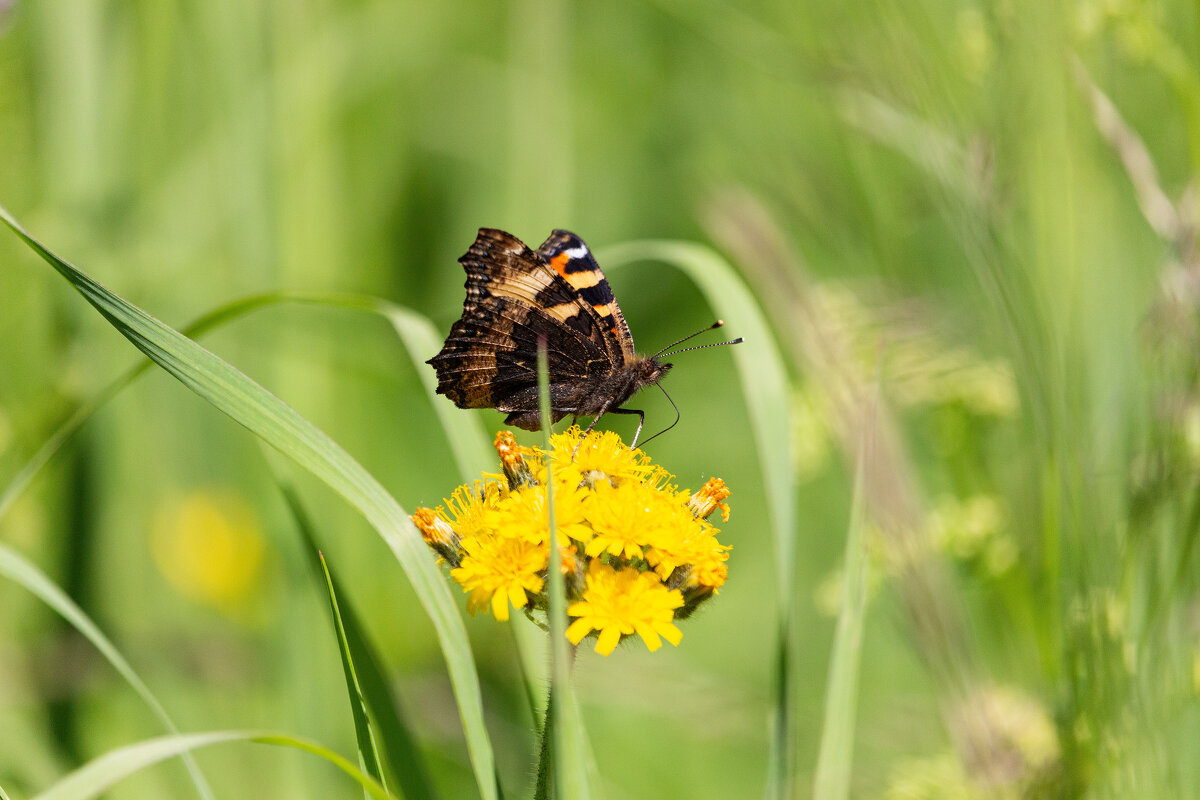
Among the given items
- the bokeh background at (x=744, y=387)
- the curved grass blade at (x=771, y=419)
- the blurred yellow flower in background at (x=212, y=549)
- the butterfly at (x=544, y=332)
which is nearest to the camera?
the curved grass blade at (x=771, y=419)

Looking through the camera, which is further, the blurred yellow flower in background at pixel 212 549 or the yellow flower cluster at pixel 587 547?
the blurred yellow flower in background at pixel 212 549

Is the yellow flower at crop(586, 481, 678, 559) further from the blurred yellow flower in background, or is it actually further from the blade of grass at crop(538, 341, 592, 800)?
the blurred yellow flower in background

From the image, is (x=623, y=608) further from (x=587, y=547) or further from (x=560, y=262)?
(x=560, y=262)

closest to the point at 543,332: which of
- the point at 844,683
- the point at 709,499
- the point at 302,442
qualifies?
the point at 709,499

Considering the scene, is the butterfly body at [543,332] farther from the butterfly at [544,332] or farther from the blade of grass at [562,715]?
the blade of grass at [562,715]

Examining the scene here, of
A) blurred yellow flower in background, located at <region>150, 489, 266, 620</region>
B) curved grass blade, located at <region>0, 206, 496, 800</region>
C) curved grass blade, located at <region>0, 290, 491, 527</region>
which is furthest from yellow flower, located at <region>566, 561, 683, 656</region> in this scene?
blurred yellow flower in background, located at <region>150, 489, 266, 620</region>

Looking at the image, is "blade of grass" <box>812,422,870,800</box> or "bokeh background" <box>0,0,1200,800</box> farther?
"bokeh background" <box>0,0,1200,800</box>

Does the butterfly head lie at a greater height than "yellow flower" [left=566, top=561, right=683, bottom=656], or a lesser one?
greater

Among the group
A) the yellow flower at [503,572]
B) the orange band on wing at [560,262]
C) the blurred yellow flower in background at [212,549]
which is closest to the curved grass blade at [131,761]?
the yellow flower at [503,572]
